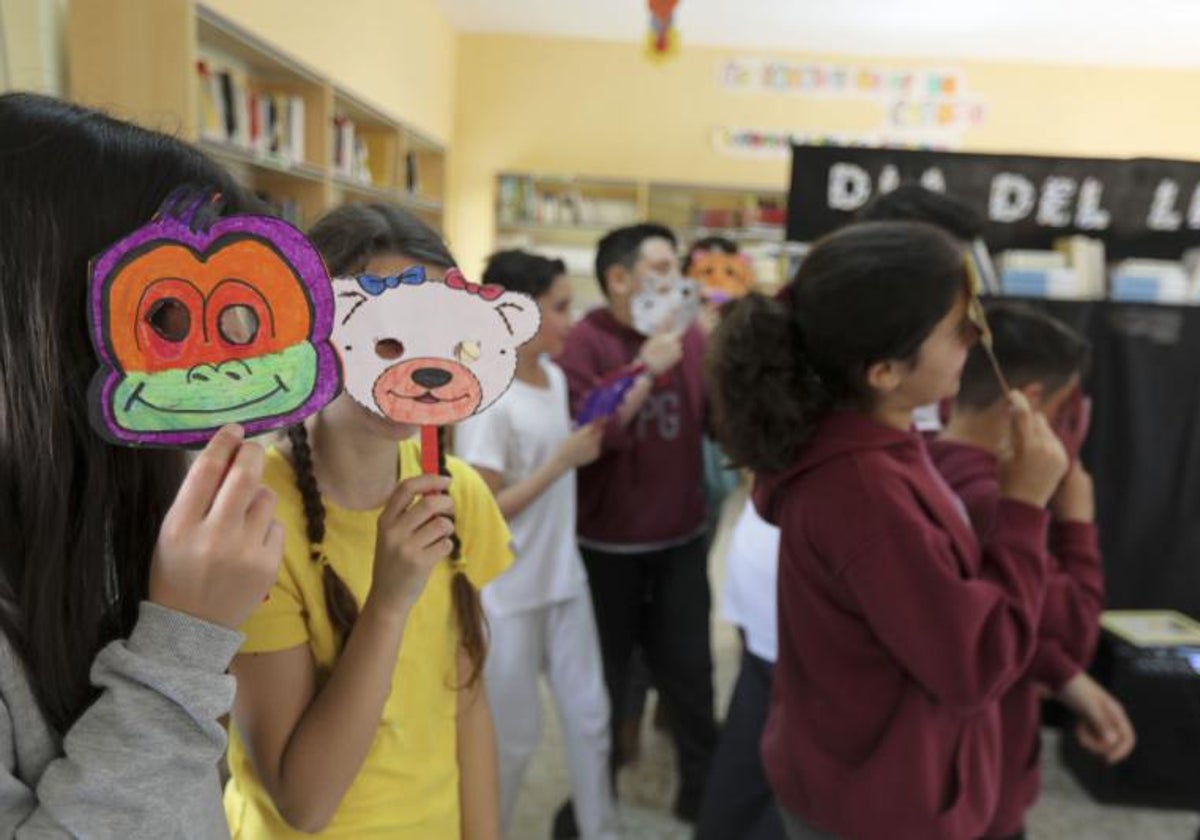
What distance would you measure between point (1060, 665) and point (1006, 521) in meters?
0.37

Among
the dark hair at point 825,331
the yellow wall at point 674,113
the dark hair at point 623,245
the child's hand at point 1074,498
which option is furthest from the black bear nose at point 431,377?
the yellow wall at point 674,113

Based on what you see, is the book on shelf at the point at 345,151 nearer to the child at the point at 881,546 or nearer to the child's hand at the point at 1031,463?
the child at the point at 881,546

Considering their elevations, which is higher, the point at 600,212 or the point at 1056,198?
the point at 600,212

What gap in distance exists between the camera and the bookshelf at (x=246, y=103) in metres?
2.25

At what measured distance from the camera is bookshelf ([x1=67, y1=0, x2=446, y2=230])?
2.25 metres

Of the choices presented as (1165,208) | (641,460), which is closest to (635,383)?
(641,460)

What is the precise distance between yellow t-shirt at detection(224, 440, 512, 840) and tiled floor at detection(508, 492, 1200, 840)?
1.34 meters

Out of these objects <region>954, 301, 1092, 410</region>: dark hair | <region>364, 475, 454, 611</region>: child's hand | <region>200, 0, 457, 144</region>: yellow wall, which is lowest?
<region>364, 475, 454, 611</region>: child's hand

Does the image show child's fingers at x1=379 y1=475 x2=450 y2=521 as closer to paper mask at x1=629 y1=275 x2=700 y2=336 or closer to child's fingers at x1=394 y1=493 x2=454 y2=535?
child's fingers at x1=394 y1=493 x2=454 y2=535

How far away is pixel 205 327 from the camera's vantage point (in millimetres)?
546

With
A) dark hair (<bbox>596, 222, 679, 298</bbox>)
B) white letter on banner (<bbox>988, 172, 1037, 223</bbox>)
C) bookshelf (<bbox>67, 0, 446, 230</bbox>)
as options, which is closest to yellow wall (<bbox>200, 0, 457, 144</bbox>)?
bookshelf (<bbox>67, 0, 446, 230</bbox>)

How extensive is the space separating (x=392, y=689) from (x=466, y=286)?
0.46 metres

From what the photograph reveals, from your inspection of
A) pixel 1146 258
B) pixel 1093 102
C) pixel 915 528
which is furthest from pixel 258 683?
pixel 1093 102

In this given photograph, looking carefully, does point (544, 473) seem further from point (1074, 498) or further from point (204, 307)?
point (204, 307)
